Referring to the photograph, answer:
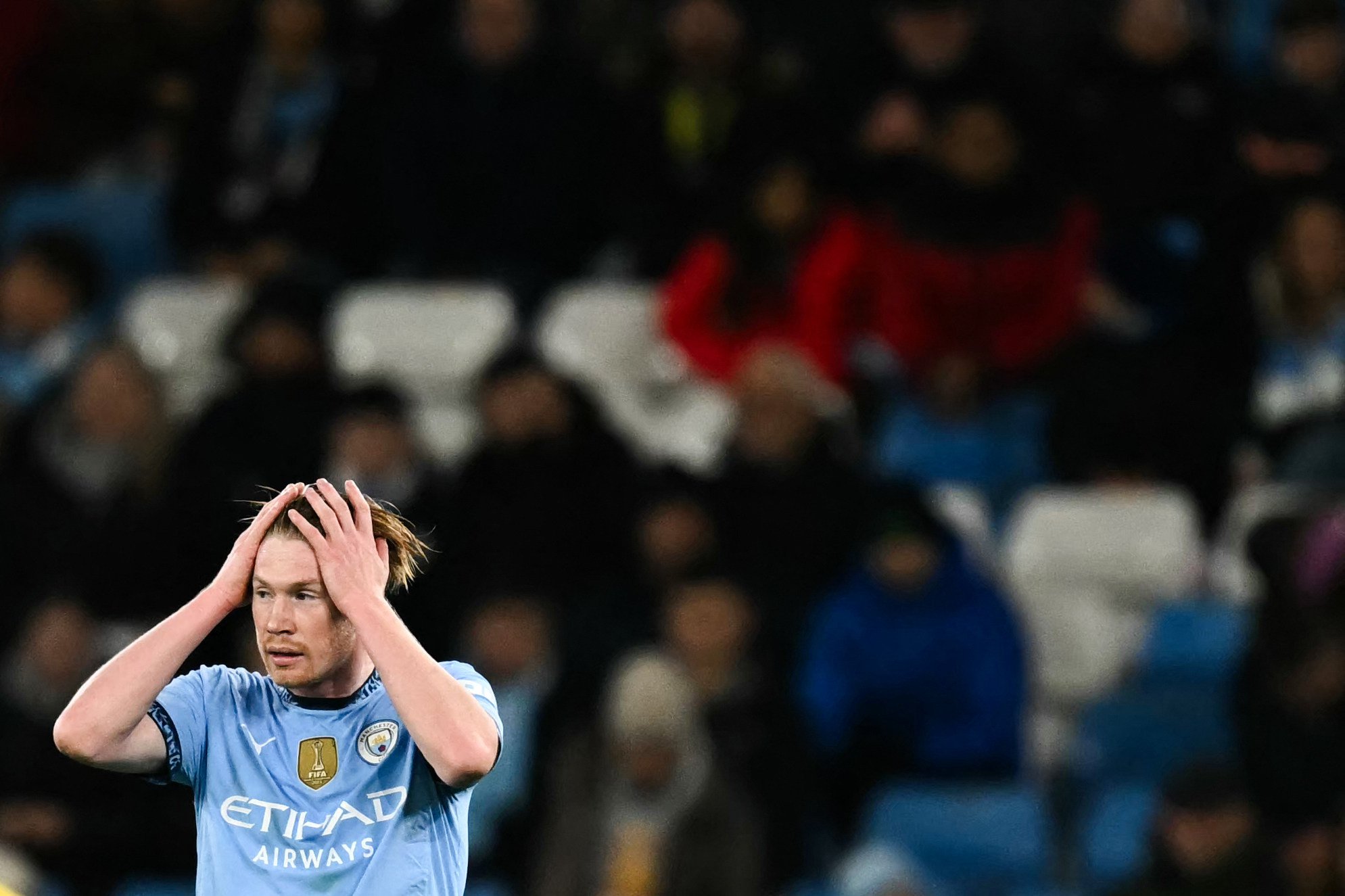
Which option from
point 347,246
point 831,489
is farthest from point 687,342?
point 347,246

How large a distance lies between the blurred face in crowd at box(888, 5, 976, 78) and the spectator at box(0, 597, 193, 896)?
154 inches

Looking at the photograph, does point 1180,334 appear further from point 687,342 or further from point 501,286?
point 501,286

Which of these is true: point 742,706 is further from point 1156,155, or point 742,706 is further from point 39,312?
point 39,312

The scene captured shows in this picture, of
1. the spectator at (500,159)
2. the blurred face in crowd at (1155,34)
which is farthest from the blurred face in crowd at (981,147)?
the spectator at (500,159)

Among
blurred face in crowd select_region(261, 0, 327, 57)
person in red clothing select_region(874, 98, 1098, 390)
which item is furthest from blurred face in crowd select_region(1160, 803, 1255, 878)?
blurred face in crowd select_region(261, 0, 327, 57)

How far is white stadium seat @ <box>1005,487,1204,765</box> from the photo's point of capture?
8.32 meters

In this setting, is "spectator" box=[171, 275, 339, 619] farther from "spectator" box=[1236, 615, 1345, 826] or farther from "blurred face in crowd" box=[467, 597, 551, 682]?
"spectator" box=[1236, 615, 1345, 826]

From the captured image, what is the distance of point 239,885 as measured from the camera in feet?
11.3

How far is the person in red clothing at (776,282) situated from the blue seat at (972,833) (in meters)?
1.95

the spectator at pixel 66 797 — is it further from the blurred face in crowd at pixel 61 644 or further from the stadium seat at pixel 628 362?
the stadium seat at pixel 628 362

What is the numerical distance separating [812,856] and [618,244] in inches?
124

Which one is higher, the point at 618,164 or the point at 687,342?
the point at 618,164

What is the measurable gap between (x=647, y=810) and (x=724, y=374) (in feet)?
7.11

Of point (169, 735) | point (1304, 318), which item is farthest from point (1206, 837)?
point (169, 735)
